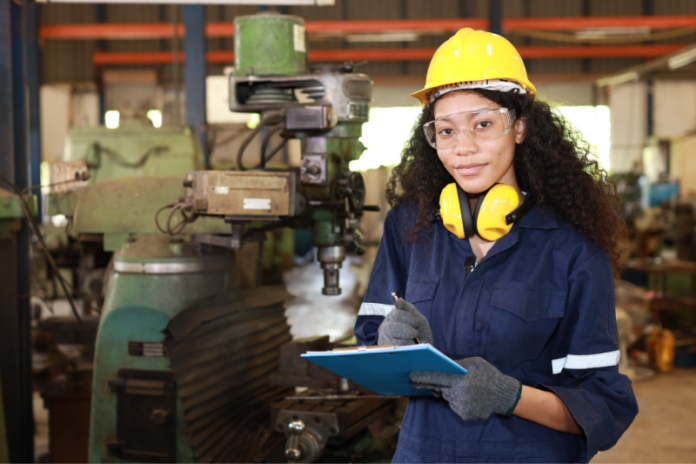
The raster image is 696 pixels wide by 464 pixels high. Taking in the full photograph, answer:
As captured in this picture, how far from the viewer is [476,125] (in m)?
1.14

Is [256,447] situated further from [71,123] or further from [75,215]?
[71,123]

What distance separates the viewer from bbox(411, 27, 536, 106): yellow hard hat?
115cm

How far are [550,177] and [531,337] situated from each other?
31cm

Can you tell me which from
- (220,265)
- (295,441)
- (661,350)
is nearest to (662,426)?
(661,350)

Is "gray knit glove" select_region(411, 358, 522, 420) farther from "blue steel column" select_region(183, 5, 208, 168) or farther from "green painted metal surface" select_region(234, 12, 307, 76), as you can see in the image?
"blue steel column" select_region(183, 5, 208, 168)

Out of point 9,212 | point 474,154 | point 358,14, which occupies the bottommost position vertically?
point 9,212

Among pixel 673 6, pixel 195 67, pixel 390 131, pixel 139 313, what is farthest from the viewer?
pixel 390 131

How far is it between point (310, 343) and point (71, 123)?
9.50 metres

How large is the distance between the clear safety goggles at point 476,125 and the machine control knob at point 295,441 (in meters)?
0.98

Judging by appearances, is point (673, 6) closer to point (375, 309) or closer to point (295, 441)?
point (295, 441)

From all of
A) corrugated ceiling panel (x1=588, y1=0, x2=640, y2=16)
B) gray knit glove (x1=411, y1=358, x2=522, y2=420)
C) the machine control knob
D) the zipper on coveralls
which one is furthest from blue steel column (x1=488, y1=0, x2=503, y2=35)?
corrugated ceiling panel (x1=588, y1=0, x2=640, y2=16)

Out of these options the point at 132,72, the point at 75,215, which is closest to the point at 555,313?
the point at 75,215

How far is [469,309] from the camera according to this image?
1.11 m

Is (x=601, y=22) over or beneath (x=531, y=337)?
over
